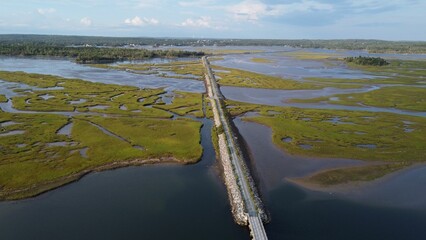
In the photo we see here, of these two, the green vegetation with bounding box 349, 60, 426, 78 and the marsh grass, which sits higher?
the green vegetation with bounding box 349, 60, 426, 78

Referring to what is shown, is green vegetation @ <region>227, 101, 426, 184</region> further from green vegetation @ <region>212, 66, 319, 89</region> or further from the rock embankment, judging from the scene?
green vegetation @ <region>212, 66, 319, 89</region>

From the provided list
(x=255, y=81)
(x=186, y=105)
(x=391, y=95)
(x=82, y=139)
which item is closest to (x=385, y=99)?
(x=391, y=95)

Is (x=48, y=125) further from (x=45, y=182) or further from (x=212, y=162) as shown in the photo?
(x=212, y=162)

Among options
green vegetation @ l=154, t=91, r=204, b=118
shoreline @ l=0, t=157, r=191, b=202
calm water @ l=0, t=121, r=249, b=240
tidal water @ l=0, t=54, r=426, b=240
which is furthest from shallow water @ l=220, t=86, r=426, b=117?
calm water @ l=0, t=121, r=249, b=240

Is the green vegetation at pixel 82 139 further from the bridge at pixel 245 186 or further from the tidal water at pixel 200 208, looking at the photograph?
the bridge at pixel 245 186

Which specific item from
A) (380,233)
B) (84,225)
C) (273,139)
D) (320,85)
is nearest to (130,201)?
(84,225)
